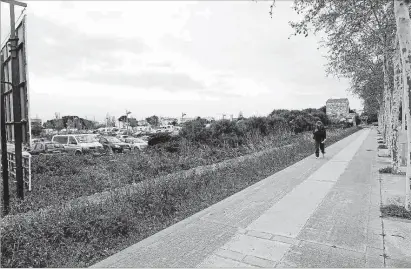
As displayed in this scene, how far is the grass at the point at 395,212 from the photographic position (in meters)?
5.41

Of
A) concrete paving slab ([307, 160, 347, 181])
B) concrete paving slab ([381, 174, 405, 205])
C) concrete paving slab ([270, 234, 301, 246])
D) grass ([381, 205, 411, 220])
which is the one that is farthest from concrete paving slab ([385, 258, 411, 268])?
concrete paving slab ([307, 160, 347, 181])

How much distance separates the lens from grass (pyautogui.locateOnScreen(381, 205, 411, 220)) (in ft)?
17.8

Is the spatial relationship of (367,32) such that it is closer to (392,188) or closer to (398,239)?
(392,188)

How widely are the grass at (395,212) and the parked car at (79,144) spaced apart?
18.4m

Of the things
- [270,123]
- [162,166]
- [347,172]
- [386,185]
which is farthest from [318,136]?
[270,123]

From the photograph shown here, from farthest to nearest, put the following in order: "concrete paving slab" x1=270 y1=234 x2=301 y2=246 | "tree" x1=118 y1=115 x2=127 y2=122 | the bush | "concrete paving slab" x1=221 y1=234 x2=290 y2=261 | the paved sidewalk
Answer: "tree" x1=118 y1=115 x2=127 y2=122 → the bush → "concrete paving slab" x1=270 y1=234 x2=301 y2=246 → "concrete paving slab" x1=221 y1=234 x2=290 y2=261 → the paved sidewalk

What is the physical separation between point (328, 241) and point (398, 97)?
8.29 metres

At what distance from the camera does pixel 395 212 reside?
18.2ft

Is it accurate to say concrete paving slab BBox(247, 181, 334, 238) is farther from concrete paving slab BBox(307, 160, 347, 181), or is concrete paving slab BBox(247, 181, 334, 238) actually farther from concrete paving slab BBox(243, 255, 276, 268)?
concrete paving slab BBox(307, 160, 347, 181)

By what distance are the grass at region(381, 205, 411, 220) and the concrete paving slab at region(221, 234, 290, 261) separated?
2.66 m

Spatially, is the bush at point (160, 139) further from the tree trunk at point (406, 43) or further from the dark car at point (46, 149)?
the tree trunk at point (406, 43)

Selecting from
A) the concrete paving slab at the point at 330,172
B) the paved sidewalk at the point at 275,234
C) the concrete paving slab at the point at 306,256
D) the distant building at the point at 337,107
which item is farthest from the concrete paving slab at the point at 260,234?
the distant building at the point at 337,107

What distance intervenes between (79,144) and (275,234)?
733 inches

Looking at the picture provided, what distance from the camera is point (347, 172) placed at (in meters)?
10.4
